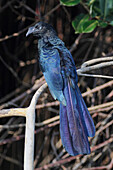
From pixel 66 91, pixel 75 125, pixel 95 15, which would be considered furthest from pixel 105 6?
pixel 75 125

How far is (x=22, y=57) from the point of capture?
121 inches

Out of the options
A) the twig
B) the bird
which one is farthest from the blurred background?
the twig

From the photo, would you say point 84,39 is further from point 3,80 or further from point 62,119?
point 62,119

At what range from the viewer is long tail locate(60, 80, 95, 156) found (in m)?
1.22

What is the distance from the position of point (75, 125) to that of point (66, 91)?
0.31m

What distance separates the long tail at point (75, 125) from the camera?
4.01 ft

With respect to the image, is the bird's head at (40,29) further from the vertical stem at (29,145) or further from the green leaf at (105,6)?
the vertical stem at (29,145)

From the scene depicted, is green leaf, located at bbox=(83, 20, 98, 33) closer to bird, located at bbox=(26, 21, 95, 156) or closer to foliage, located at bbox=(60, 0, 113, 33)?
foliage, located at bbox=(60, 0, 113, 33)

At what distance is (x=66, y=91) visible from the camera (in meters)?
A: 1.55

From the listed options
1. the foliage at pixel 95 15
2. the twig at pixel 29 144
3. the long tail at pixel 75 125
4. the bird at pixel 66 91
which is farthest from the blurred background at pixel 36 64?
the twig at pixel 29 144

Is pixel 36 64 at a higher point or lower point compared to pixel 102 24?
lower

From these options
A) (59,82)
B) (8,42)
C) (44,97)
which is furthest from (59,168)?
(8,42)

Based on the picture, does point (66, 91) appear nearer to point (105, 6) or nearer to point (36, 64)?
point (105, 6)

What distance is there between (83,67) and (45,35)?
1.44ft
